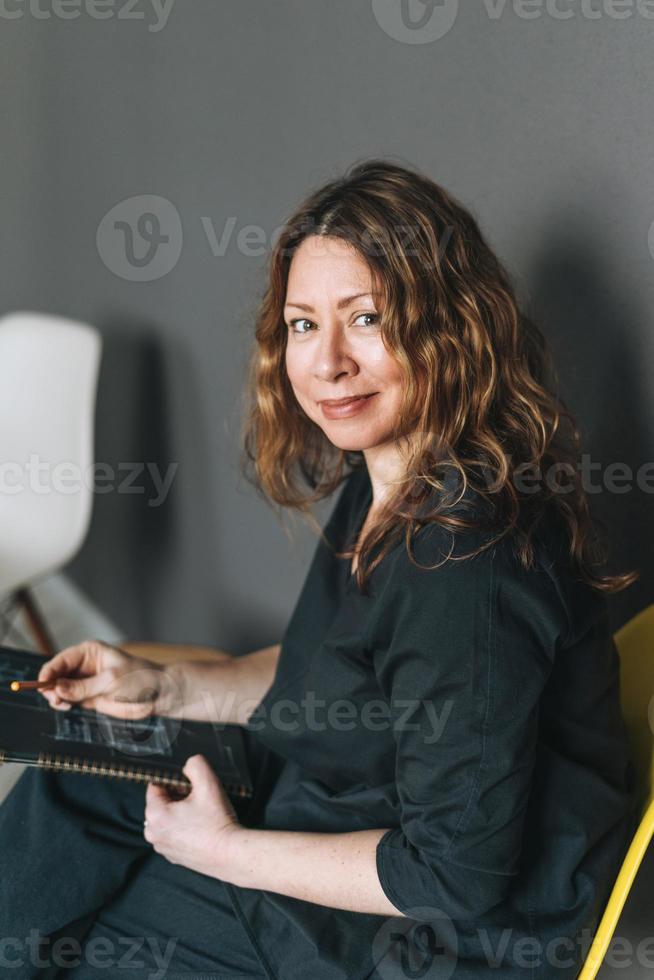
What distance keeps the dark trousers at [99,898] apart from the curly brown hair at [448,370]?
468mm

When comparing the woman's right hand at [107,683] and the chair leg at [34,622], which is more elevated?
the woman's right hand at [107,683]

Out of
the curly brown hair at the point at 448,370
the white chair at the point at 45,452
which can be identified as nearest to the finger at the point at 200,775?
the curly brown hair at the point at 448,370

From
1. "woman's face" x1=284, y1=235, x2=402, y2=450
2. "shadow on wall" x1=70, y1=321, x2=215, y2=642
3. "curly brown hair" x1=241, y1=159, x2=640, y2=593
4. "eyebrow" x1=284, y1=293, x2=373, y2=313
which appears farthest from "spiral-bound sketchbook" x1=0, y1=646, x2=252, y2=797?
"shadow on wall" x1=70, y1=321, x2=215, y2=642

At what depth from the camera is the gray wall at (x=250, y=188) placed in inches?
52.1

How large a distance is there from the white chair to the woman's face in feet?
4.44

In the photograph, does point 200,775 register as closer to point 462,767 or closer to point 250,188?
point 462,767

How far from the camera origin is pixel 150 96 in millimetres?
2240

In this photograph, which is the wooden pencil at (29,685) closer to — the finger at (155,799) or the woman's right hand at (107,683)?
the woman's right hand at (107,683)

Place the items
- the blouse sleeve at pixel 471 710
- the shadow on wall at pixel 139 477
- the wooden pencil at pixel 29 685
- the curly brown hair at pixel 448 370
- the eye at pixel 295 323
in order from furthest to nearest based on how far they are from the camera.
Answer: the shadow on wall at pixel 139 477 → the wooden pencil at pixel 29 685 → the eye at pixel 295 323 → the curly brown hair at pixel 448 370 → the blouse sleeve at pixel 471 710

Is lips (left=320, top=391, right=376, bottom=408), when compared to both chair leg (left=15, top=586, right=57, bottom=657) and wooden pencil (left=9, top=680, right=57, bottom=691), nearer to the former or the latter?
wooden pencil (left=9, top=680, right=57, bottom=691)

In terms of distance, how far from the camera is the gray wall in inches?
52.1

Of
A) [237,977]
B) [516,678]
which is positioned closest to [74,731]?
[237,977]

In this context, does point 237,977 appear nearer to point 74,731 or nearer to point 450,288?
point 74,731

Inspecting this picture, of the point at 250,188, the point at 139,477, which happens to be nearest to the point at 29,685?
the point at 250,188
